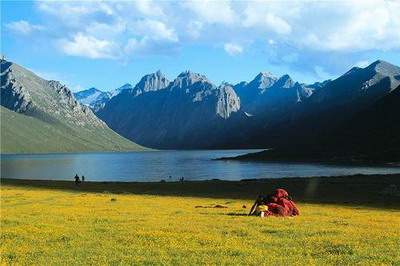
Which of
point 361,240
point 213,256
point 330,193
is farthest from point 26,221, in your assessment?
point 330,193

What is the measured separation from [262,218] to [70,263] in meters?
20.7

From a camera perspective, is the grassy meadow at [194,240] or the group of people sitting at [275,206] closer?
the grassy meadow at [194,240]

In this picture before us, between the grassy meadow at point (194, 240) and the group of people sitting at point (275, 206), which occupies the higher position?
the group of people sitting at point (275, 206)

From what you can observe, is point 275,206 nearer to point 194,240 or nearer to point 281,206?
point 281,206

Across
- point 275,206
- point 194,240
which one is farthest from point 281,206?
point 194,240

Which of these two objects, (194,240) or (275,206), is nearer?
(194,240)

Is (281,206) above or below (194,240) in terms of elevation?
above

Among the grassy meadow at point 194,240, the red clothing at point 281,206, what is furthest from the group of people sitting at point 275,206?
the grassy meadow at point 194,240

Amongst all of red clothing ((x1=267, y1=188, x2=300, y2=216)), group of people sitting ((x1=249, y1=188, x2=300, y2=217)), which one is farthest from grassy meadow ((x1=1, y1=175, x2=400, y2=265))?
red clothing ((x1=267, y1=188, x2=300, y2=216))

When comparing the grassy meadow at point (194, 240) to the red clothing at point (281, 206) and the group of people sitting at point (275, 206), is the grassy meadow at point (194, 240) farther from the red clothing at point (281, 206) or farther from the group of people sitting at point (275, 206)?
the red clothing at point (281, 206)

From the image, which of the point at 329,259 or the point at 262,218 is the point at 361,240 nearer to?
the point at 329,259

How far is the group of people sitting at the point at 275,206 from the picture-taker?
43188mm

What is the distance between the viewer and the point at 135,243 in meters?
28.1

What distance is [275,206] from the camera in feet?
144
